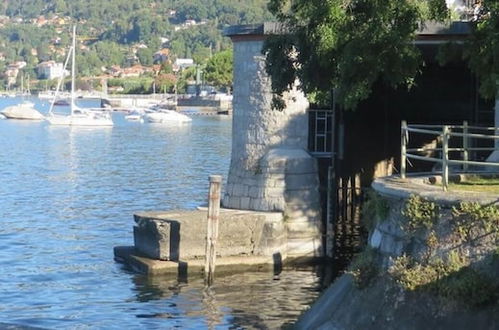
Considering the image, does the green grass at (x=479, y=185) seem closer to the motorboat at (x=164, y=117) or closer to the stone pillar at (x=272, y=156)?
the stone pillar at (x=272, y=156)

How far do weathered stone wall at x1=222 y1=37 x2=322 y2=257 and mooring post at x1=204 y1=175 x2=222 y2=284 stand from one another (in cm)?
347

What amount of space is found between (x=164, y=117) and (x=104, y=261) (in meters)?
118

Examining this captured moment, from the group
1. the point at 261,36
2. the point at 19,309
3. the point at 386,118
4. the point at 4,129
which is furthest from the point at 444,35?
the point at 4,129

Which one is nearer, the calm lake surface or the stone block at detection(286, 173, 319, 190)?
the calm lake surface

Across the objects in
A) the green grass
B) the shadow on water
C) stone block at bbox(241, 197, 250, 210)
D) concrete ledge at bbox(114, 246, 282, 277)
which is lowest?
the shadow on water

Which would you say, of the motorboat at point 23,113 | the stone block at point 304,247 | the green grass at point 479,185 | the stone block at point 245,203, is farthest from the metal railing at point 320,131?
the motorboat at point 23,113

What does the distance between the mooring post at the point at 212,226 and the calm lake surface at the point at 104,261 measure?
0.46 m

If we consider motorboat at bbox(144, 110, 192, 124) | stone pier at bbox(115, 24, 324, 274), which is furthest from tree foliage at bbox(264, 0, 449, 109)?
motorboat at bbox(144, 110, 192, 124)

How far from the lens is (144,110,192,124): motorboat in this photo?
5896 inches

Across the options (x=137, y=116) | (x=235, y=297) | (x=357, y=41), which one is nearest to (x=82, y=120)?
(x=137, y=116)

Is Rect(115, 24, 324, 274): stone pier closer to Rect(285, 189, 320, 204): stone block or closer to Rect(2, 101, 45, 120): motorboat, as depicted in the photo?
Rect(285, 189, 320, 204): stone block

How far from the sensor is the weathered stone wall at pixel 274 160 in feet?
106

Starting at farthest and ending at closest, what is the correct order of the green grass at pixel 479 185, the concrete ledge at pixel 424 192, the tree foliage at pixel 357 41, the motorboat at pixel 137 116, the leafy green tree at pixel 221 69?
the leafy green tree at pixel 221 69
the motorboat at pixel 137 116
the tree foliage at pixel 357 41
the green grass at pixel 479 185
the concrete ledge at pixel 424 192

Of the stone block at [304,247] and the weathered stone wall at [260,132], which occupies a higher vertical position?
the weathered stone wall at [260,132]
